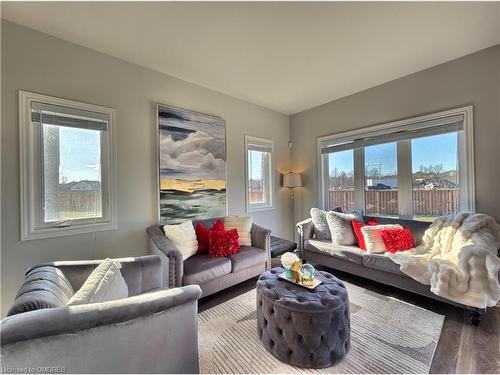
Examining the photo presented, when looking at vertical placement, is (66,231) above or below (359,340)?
above

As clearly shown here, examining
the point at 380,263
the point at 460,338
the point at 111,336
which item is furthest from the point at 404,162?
the point at 111,336

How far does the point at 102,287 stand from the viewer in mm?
1243

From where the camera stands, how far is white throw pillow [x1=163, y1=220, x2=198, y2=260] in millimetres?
2441

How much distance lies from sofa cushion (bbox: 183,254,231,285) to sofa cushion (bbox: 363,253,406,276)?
162 cm

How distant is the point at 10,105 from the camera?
194 cm

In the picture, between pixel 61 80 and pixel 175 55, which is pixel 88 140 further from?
pixel 175 55

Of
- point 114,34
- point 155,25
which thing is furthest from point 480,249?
point 114,34

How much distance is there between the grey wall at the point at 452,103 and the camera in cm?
241

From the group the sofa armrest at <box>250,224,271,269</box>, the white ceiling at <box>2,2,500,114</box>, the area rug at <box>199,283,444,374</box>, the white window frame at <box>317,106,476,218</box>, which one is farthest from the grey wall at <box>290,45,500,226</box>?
the sofa armrest at <box>250,224,271,269</box>

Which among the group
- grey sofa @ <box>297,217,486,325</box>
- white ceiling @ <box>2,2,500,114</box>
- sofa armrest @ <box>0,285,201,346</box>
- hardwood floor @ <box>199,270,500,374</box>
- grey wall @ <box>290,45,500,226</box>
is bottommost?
hardwood floor @ <box>199,270,500,374</box>

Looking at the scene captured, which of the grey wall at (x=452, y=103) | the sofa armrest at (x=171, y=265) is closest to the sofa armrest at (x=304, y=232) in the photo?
the grey wall at (x=452, y=103)

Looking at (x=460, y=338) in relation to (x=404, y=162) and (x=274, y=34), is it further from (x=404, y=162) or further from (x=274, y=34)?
(x=274, y=34)

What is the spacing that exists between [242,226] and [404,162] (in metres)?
2.50

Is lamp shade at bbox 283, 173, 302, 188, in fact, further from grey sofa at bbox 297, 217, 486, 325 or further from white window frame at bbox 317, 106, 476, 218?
grey sofa at bbox 297, 217, 486, 325
